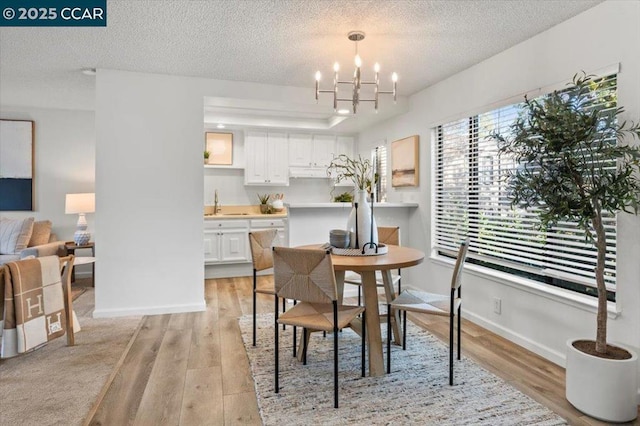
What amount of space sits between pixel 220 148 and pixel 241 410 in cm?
464

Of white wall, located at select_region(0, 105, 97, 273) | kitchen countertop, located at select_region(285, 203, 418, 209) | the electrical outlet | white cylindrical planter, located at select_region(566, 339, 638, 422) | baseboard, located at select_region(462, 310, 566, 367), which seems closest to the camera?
white cylindrical planter, located at select_region(566, 339, 638, 422)

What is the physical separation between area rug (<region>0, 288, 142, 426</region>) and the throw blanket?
163mm

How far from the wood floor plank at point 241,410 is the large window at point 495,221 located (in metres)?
2.05

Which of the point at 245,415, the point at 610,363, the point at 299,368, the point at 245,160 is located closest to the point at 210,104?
the point at 245,160

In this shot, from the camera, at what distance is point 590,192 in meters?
2.03

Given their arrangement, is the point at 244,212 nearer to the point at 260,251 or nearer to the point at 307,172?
the point at 307,172

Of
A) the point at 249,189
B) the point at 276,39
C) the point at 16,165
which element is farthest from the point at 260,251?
the point at 16,165

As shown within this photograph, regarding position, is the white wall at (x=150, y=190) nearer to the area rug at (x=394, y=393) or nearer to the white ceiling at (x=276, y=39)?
the white ceiling at (x=276, y=39)

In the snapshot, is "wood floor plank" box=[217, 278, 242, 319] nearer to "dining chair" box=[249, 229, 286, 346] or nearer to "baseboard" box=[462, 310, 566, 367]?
"dining chair" box=[249, 229, 286, 346]

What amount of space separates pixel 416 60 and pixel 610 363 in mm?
2646

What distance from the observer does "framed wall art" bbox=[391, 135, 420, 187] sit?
4.41 metres

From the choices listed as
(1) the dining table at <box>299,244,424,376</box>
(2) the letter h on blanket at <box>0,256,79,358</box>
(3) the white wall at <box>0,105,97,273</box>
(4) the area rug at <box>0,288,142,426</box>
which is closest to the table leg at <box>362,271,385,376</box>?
(1) the dining table at <box>299,244,424,376</box>

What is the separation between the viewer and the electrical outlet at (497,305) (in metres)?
3.20

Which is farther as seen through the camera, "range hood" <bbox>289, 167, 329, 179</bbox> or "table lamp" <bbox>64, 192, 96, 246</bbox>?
"range hood" <bbox>289, 167, 329, 179</bbox>
